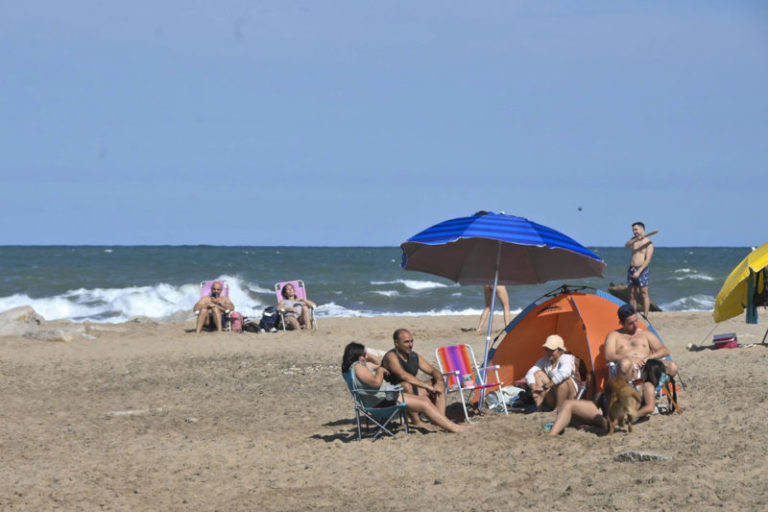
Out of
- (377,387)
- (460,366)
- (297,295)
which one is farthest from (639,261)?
(377,387)

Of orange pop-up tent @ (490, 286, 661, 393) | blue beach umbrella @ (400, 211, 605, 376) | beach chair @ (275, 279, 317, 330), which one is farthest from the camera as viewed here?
beach chair @ (275, 279, 317, 330)

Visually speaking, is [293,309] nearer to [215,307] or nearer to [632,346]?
[215,307]

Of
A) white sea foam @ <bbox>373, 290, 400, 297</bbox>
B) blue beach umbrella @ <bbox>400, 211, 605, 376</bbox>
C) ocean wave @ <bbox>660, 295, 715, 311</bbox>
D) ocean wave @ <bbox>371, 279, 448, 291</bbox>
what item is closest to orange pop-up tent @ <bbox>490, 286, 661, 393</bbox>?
blue beach umbrella @ <bbox>400, 211, 605, 376</bbox>

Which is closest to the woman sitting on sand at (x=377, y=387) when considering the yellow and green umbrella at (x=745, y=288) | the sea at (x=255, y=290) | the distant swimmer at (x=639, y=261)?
the yellow and green umbrella at (x=745, y=288)

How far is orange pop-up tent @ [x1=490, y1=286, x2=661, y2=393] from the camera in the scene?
8609 millimetres

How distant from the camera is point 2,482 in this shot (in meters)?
6.27

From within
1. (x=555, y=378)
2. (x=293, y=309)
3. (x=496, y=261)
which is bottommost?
(x=555, y=378)

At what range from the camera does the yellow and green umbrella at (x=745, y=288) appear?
10459mm

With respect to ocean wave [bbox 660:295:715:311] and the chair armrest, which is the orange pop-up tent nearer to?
the chair armrest

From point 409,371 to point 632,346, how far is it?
1.83 m

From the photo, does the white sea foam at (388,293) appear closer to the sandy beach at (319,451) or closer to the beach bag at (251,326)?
the beach bag at (251,326)

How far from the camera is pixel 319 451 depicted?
6977 millimetres

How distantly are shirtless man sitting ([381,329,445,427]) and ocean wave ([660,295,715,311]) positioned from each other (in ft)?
66.8

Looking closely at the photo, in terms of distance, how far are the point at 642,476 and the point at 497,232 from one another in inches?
97.9
